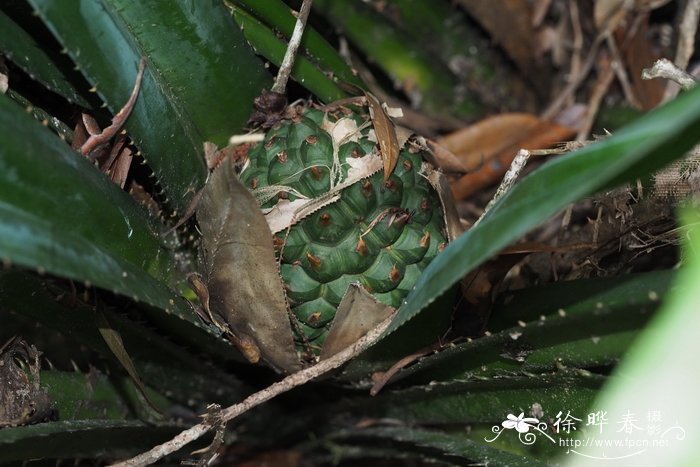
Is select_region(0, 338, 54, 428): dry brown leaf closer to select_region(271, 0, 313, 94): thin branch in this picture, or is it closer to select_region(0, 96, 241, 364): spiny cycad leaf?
select_region(0, 96, 241, 364): spiny cycad leaf

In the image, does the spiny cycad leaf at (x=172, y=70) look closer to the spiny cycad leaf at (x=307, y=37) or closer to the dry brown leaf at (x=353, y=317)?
the spiny cycad leaf at (x=307, y=37)

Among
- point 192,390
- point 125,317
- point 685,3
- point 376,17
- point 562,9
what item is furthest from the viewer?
point 562,9

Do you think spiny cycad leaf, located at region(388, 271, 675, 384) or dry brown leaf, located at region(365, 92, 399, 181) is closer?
spiny cycad leaf, located at region(388, 271, 675, 384)

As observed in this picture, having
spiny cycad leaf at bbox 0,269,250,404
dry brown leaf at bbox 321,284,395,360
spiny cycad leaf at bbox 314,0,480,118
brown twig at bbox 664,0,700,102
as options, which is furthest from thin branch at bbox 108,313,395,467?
brown twig at bbox 664,0,700,102

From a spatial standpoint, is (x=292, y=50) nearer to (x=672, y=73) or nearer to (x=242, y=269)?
(x=242, y=269)

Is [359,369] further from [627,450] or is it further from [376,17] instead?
[376,17]

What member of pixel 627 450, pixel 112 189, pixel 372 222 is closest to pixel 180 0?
pixel 112 189
